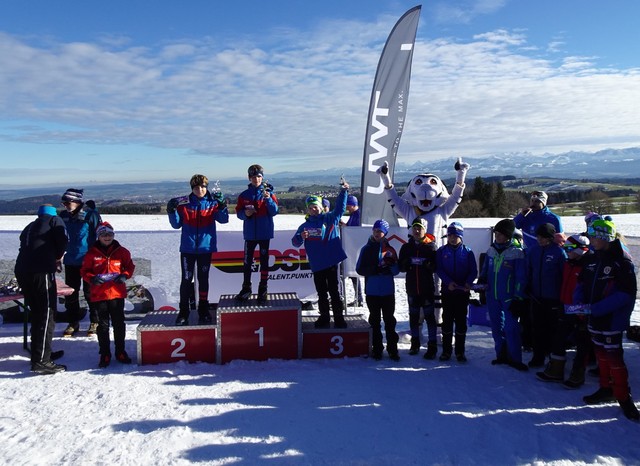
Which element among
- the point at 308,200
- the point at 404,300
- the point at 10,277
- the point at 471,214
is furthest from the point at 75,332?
the point at 471,214

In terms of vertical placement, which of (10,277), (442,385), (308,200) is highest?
(308,200)

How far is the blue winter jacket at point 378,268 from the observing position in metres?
5.50

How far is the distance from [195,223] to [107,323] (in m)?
1.47

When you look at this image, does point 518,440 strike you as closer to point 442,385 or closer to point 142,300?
point 442,385

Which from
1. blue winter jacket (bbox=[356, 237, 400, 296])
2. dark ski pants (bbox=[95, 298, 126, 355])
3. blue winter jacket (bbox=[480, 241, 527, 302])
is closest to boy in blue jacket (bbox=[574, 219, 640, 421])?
blue winter jacket (bbox=[480, 241, 527, 302])

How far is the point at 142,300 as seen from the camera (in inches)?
292

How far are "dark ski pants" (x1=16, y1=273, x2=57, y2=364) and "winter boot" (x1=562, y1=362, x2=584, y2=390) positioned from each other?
5446 mm

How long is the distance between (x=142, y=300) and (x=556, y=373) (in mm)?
5815

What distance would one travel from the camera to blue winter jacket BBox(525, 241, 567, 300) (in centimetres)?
518

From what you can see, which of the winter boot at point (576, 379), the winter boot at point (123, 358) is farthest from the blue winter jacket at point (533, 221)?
the winter boot at point (123, 358)

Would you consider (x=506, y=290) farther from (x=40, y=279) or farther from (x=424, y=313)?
(x=40, y=279)

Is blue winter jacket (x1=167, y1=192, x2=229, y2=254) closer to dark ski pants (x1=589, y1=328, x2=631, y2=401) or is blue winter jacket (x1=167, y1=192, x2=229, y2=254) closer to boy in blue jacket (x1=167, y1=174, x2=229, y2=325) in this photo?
boy in blue jacket (x1=167, y1=174, x2=229, y2=325)

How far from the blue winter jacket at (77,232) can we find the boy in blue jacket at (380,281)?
3.65 meters

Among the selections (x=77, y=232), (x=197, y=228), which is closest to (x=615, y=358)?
(x=197, y=228)
